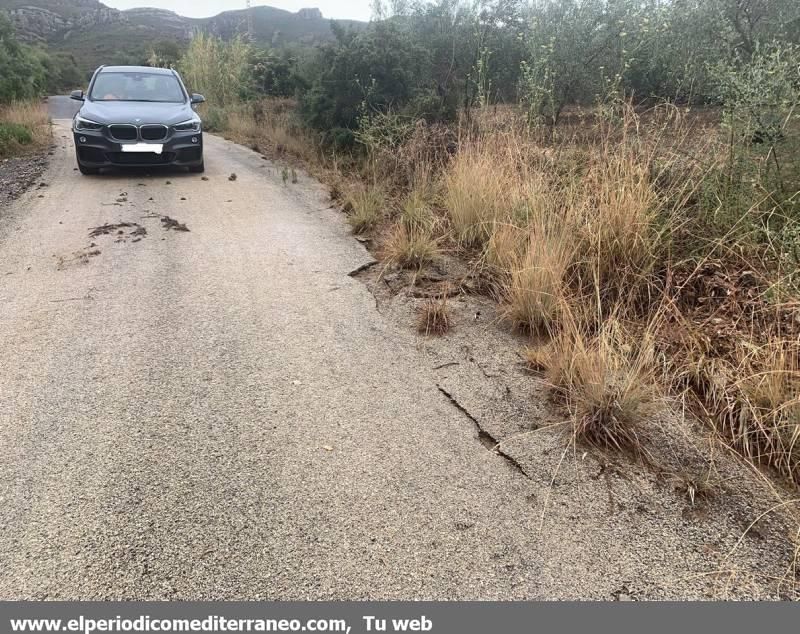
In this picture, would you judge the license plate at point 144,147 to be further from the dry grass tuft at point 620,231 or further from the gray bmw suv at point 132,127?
the dry grass tuft at point 620,231

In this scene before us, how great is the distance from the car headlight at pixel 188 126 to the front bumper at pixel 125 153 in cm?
5

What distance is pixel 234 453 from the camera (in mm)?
2273

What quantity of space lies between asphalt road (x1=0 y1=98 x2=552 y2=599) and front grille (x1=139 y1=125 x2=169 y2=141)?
376 cm

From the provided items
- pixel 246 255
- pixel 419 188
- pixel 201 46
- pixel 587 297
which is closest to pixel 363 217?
pixel 419 188

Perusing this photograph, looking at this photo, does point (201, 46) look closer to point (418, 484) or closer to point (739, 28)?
point (739, 28)

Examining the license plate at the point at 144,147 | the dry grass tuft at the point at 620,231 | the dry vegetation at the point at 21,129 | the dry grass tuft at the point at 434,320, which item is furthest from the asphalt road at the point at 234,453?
the dry vegetation at the point at 21,129

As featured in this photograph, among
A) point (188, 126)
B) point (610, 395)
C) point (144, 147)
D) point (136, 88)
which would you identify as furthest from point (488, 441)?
point (136, 88)

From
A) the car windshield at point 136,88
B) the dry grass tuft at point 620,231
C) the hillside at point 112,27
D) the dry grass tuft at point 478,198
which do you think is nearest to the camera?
the dry grass tuft at point 620,231

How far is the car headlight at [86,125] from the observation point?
285 inches

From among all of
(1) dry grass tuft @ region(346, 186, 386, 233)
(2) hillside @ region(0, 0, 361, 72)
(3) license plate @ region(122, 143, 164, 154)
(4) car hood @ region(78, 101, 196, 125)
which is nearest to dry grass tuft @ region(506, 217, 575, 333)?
(1) dry grass tuft @ region(346, 186, 386, 233)

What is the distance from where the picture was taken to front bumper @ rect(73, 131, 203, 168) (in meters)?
7.36

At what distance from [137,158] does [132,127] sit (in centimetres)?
42

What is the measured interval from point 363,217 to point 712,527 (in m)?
4.29

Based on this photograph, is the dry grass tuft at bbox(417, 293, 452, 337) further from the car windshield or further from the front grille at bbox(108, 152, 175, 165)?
the car windshield
